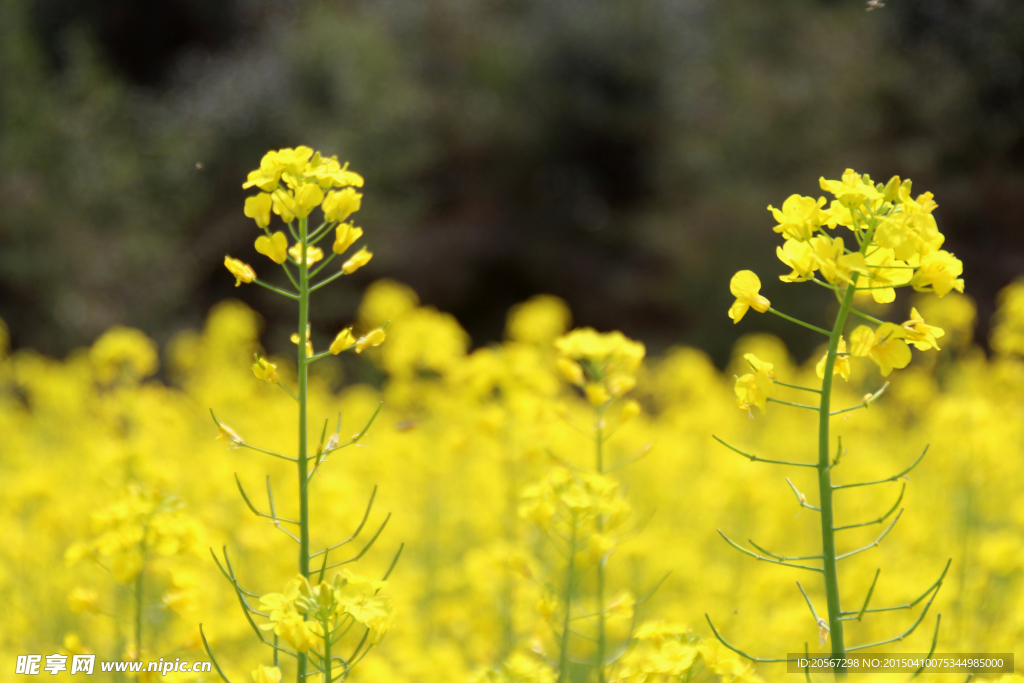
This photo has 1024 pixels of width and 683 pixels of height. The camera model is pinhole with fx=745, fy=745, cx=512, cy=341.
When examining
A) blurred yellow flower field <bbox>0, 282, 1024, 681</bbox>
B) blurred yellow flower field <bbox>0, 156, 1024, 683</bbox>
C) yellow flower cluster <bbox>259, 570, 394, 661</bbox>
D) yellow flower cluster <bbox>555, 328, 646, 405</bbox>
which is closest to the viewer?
yellow flower cluster <bbox>259, 570, 394, 661</bbox>

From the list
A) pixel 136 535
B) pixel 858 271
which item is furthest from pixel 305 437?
pixel 858 271

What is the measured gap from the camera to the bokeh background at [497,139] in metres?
9.30

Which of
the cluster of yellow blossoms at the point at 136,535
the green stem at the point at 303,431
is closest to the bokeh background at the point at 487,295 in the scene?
the cluster of yellow blossoms at the point at 136,535

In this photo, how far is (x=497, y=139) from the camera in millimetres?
15133

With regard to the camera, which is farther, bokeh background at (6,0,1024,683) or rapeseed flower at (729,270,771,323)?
bokeh background at (6,0,1024,683)

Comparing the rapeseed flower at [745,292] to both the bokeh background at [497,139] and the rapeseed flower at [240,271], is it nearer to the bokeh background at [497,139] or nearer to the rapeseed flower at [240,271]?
the rapeseed flower at [240,271]

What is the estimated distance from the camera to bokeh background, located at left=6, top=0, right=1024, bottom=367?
9305 mm

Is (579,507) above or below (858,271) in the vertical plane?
below

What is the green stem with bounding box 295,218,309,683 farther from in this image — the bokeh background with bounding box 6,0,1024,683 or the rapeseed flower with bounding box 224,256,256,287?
the bokeh background with bounding box 6,0,1024,683

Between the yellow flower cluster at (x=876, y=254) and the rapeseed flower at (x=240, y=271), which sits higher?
the rapeseed flower at (x=240, y=271)

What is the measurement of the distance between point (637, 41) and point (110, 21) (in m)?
10.2

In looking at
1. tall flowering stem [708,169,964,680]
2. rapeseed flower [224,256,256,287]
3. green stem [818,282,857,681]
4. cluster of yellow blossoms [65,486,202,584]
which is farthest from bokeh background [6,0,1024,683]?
rapeseed flower [224,256,256,287]

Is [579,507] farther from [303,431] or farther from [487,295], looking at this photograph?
[487,295]

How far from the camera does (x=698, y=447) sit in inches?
234
